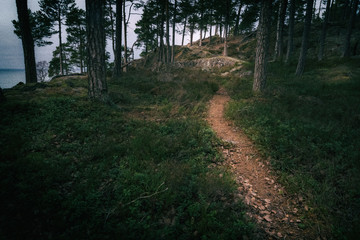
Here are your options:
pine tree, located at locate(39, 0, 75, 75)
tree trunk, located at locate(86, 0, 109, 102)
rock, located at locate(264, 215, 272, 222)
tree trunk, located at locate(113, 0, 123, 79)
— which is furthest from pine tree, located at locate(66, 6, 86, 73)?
rock, located at locate(264, 215, 272, 222)

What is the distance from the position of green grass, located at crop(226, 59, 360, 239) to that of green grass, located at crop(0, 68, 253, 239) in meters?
1.61

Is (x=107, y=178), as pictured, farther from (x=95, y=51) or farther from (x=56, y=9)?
(x=56, y=9)

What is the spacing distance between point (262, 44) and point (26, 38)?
44.3ft

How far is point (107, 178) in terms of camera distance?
3.56 metres

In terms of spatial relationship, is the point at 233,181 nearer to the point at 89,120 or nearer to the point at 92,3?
the point at 89,120

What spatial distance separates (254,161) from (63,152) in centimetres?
547

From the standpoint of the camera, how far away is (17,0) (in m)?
8.30

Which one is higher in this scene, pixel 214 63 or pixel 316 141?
pixel 214 63

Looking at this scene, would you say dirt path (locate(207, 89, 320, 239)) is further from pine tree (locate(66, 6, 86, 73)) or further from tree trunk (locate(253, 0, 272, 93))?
pine tree (locate(66, 6, 86, 73))

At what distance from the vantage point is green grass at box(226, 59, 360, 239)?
3.13 metres

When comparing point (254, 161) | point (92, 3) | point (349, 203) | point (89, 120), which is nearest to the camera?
point (349, 203)

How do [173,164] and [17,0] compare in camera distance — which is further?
[17,0]

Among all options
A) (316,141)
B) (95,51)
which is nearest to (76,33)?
(95,51)

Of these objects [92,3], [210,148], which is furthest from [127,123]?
[92,3]
